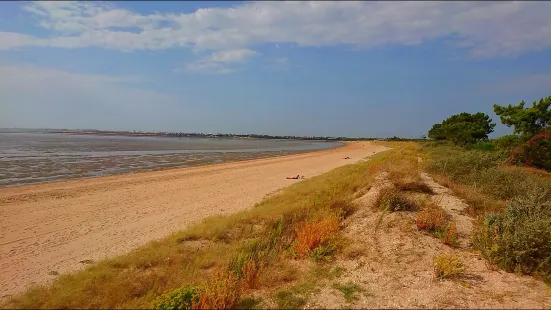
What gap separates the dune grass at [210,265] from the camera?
4.86 metres

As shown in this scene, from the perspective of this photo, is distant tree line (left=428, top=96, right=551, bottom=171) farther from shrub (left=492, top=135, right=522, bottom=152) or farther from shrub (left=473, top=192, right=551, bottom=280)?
shrub (left=473, top=192, right=551, bottom=280)

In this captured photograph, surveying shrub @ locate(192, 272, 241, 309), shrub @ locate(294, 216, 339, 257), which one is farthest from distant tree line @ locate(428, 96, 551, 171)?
shrub @ locate(192, 272, 241, 309)

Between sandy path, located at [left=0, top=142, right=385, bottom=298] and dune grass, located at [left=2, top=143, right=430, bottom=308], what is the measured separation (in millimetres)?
1803

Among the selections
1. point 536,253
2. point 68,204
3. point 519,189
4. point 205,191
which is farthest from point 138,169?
point 536,253

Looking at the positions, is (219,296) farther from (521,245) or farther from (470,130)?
(470,130)

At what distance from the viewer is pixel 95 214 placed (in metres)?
12.4

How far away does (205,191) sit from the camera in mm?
17391

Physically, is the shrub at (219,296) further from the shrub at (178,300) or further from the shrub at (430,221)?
the shrub at (430,221)

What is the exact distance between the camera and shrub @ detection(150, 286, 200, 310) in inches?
179

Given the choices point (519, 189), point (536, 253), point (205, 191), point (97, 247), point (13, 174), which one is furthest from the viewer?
point (13, 174)

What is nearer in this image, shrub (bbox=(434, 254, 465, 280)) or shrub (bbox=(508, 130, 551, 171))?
shrub (bbox=(434, 254, 465, 280))

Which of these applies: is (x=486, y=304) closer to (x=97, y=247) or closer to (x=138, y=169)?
(x=97, y=247)

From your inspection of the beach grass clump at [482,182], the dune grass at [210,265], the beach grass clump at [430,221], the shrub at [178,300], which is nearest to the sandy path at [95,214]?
the dune grass at [210,265]

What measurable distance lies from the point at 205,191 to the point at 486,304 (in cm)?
1390
